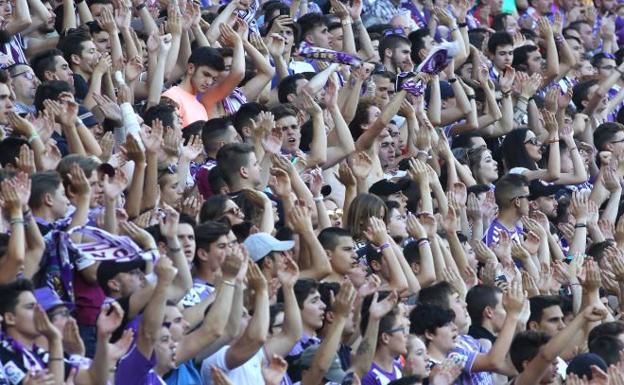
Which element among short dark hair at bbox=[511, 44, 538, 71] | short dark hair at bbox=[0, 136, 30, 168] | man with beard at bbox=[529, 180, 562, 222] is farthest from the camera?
short dark hair at bbox=[511, 44, 538, 71]

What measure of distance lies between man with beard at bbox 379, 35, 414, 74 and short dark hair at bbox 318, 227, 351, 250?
159 inches

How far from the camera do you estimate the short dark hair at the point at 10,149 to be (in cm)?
905

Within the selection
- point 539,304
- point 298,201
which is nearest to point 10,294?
point 298,201

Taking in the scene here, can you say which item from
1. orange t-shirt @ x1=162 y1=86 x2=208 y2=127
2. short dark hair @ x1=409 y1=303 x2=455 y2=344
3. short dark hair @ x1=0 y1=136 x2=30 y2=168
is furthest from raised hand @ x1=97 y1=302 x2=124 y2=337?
orange t-shirt @ x1=162 y1=86 x2=208 y2=127

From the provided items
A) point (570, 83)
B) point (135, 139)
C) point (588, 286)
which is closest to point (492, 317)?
point (588, 286)

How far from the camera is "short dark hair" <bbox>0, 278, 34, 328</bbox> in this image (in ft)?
24.0

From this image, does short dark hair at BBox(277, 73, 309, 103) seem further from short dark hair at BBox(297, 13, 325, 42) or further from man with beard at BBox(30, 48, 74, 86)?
man with beard at BBox(30, 48, 74, 86)

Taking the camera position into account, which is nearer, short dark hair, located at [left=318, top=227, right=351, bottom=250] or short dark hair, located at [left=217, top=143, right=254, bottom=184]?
short dark hair, located at [left=318, top=227, right=351, bottom=250]

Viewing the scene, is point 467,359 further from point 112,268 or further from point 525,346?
point 112,268

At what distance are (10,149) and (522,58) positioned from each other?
6.79 metres

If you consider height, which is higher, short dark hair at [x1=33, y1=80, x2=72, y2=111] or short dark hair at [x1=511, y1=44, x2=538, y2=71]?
short dark hair at [x1=33, y1=80, x2=72, y2=111]

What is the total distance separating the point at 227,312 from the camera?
313 inches

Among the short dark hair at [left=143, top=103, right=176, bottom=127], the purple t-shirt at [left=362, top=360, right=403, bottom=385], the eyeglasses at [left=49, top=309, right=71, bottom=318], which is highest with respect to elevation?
the eyeglasses at [left=49, top=309, right=71, bottom=318]

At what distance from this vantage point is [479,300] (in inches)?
395
